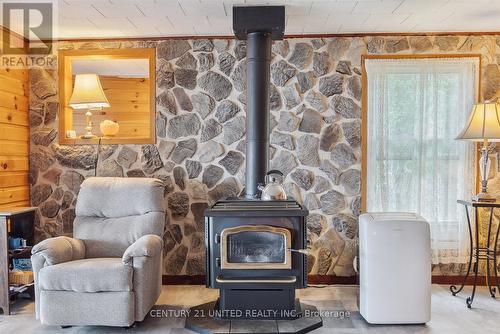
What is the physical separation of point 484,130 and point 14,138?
151 inches

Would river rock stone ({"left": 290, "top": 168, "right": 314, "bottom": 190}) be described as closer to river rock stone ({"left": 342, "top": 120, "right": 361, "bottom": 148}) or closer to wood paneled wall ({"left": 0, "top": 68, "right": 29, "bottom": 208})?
river rock stone ({"left": 342, "top": 120, "right": 361, "bottom": 148})

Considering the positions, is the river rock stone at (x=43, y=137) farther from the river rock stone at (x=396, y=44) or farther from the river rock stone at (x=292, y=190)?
the river rock stone at (x=396, y=44)

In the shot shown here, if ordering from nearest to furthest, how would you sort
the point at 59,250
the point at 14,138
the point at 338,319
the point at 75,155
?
the point at 59,250 < the point at 338,319 < the point at 14,138 < the point at 75,155

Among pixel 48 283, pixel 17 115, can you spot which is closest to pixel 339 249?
pixel 48 283

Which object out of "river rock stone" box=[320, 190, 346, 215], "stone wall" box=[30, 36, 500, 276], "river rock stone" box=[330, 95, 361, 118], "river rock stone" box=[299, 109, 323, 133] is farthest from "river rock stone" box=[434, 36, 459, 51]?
"river rock stone" box=[320, 190, 346, 215]

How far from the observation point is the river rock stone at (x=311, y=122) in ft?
13.3

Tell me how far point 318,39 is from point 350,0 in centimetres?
89

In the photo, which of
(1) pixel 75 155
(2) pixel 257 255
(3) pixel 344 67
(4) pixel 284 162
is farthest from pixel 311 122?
(1) pixel 75 155

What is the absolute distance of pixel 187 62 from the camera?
4094 mm

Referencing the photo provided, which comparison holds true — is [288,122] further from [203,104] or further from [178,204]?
[178,204]

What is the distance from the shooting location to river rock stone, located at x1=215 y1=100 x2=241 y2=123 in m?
4.08

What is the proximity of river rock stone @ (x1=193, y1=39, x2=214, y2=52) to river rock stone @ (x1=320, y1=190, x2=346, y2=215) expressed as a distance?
65.1 inches

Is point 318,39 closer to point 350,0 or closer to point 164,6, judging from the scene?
point 350,0

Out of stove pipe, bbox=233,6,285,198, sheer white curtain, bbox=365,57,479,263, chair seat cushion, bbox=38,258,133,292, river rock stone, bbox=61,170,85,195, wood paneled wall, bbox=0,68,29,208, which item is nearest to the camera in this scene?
chair seat cushion, bbox=38,258,133,292
